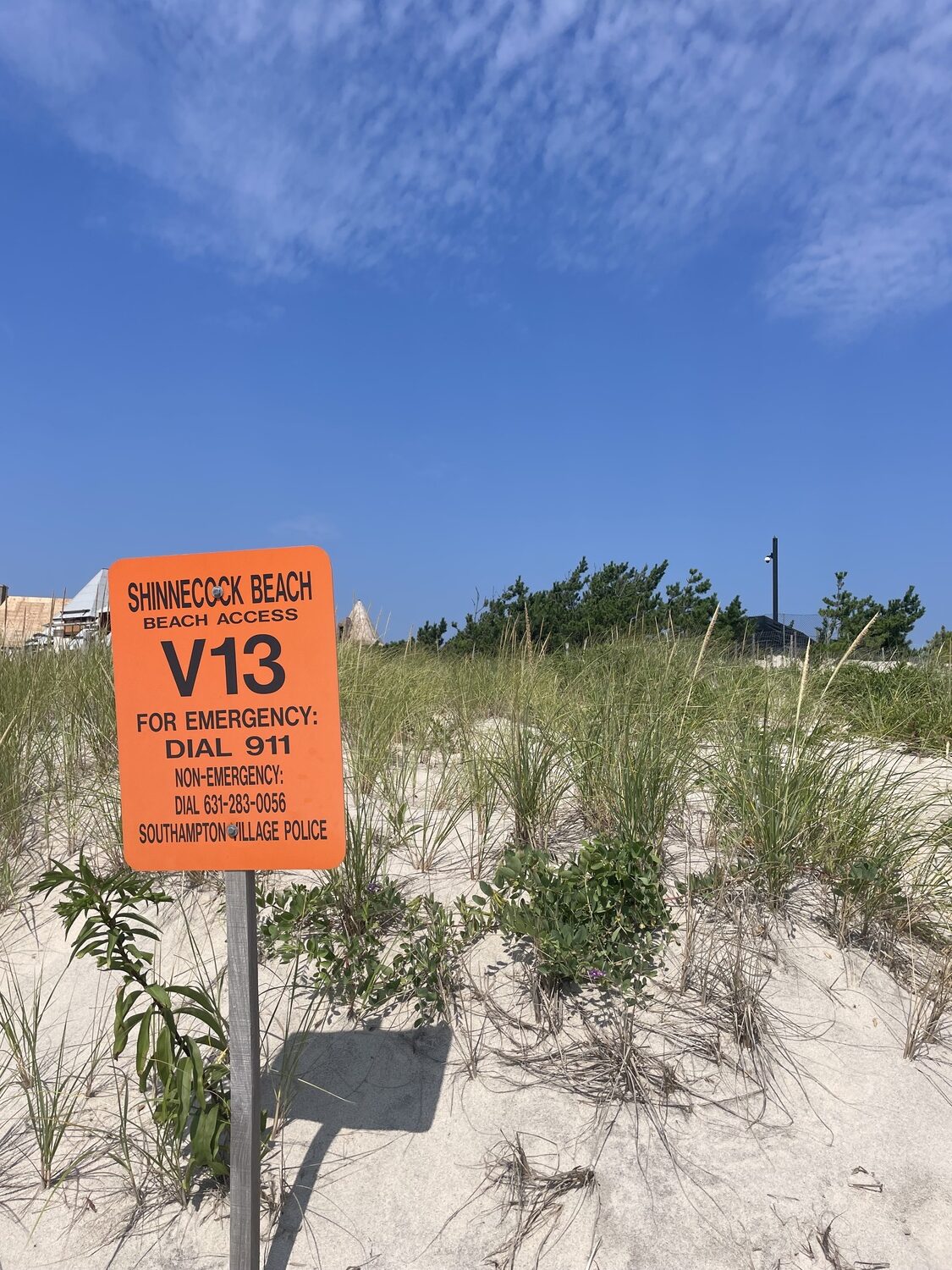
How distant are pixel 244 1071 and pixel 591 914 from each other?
1.30 meters

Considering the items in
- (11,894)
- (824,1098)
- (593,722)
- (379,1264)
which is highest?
(593,722)

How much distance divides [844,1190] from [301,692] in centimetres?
207

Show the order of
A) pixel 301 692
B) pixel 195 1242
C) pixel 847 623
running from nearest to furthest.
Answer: pixel 301 692 → pixel 195 1242 → pixel 847 623

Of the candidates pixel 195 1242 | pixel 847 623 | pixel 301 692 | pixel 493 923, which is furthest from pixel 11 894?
pixel 847 623

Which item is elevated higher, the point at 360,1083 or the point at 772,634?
the point at 772,634

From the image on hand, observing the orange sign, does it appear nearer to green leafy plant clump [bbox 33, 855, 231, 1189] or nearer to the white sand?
green leafy plant clump [bbox 33, 855, 231, 1189]

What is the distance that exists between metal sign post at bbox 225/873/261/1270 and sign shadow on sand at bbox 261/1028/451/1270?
0.30 metres

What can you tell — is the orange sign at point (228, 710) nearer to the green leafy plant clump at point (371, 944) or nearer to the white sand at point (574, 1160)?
the green leafy plant clump at point (371, 944)

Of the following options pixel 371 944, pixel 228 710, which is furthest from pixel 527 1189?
pixel 228 710

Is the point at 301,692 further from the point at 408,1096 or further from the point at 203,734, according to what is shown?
the point at 408,1096

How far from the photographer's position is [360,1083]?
2.49 metres

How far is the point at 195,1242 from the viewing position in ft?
6.86

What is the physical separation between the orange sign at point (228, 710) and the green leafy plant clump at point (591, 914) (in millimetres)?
1118

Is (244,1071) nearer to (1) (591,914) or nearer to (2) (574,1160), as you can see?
(2) (574,1160)
